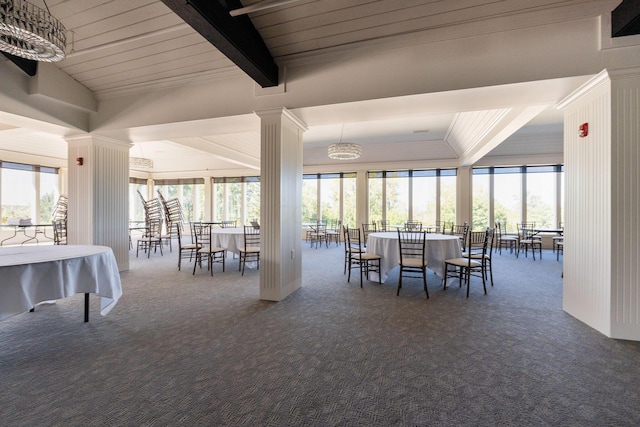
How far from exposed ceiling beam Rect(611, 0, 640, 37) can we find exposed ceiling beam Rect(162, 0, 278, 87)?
140 inches

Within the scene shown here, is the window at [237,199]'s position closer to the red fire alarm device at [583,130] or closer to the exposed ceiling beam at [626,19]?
the red fire alarm device at [583,130]

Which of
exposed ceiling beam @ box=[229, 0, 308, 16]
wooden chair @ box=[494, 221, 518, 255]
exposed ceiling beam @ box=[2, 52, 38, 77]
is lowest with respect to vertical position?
wooden chair @ box=[494, 221, 518, 255]

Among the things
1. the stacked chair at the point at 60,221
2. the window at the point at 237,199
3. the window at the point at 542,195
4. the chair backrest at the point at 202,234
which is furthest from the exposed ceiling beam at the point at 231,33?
the window at the point at 542,195

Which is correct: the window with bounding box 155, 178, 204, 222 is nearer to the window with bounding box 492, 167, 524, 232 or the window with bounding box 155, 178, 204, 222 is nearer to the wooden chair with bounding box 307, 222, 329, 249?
the wooden chair with bounding box 307, 222, 329, 249

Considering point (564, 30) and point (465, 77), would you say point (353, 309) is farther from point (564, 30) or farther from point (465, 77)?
point (564, 30)

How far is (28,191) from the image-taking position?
9.02 meters

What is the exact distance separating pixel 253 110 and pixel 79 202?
12.8 ft

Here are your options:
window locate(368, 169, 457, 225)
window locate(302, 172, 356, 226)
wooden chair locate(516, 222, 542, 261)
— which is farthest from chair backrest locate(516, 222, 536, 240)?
window locate(302, 172, 356, 226)

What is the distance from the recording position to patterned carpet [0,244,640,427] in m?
1.75

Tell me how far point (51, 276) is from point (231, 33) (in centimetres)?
275

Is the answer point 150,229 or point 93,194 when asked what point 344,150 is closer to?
point 93,194

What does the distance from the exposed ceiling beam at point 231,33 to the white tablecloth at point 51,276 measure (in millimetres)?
2368

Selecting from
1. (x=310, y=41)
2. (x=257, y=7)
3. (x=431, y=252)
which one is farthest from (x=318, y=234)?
(x=257, y=7)

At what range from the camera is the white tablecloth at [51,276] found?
7.44 ft
